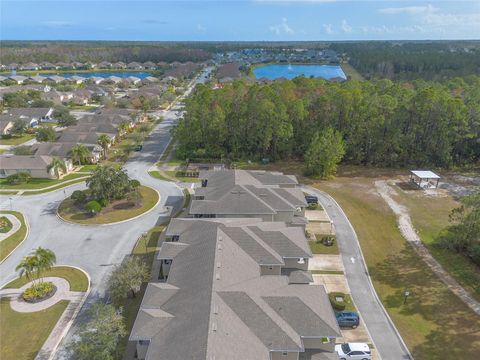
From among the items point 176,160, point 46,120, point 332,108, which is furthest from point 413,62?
point 46,120

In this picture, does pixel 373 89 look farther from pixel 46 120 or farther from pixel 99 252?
pixel 46 120

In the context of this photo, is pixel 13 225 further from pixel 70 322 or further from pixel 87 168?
pixel 70 322

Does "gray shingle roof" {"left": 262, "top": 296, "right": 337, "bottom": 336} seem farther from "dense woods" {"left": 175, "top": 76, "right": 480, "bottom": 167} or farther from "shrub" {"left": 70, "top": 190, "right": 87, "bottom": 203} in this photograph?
"dense woods" {"left": 175, "top": 76, "right": 480, "bottom": 167}

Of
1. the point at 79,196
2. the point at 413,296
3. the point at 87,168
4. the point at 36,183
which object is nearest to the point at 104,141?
the point at 87,168

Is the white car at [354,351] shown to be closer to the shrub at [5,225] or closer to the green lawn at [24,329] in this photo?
the green lawn at [24,329]

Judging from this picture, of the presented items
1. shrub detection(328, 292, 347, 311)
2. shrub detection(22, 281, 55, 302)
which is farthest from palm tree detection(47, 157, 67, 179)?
shrub detection(328, 292, 347, 311)
